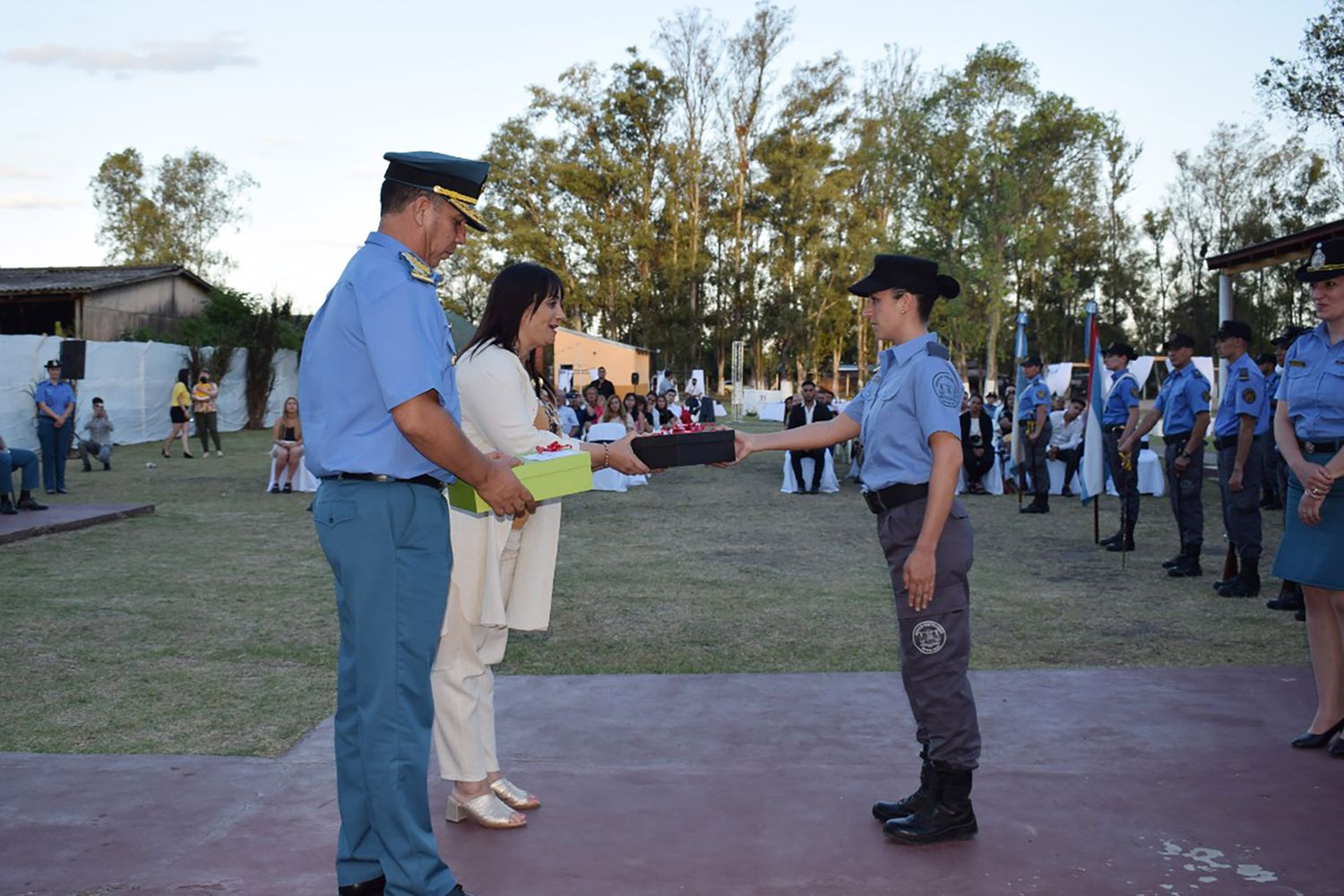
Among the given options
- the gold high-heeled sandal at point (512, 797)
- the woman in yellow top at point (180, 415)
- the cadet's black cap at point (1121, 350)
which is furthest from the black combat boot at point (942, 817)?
the woman in yellow top at point (180, 415)

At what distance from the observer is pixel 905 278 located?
365cm

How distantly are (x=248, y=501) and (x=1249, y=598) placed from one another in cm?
1152

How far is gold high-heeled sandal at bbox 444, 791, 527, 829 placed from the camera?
356 centimetres

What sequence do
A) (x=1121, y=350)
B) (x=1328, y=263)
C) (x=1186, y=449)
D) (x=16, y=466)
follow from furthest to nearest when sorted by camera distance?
(x=16, y=466) → (x=1121, y=350) → (x=1186, y=449) → (x=1328, y=263)

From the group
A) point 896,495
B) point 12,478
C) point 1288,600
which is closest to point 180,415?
point 12,478

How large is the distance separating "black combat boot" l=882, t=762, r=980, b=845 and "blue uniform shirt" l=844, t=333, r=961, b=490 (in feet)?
2.92

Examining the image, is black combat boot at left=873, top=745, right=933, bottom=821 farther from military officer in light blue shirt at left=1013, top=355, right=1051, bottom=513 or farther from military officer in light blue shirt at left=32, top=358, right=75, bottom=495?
military officer in light blue shirt at left=32, top=358, right=75, bottom=495

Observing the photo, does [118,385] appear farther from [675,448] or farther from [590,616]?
[675,448]

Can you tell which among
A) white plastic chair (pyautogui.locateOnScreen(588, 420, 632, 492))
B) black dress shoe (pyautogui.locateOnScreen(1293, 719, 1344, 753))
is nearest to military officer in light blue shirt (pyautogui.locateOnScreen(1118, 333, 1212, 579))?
black dress shoe (pyautogui.locateOnScreen(1293, 719, 1344, 753))

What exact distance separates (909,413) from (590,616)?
4.18 metres

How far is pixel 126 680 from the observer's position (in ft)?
18.6

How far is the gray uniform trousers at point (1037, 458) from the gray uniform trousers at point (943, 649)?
1122cm

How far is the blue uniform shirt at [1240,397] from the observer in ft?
25.8

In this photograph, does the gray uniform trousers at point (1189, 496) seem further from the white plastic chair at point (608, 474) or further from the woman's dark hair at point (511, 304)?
the white plastic chair at point (608, 474)
